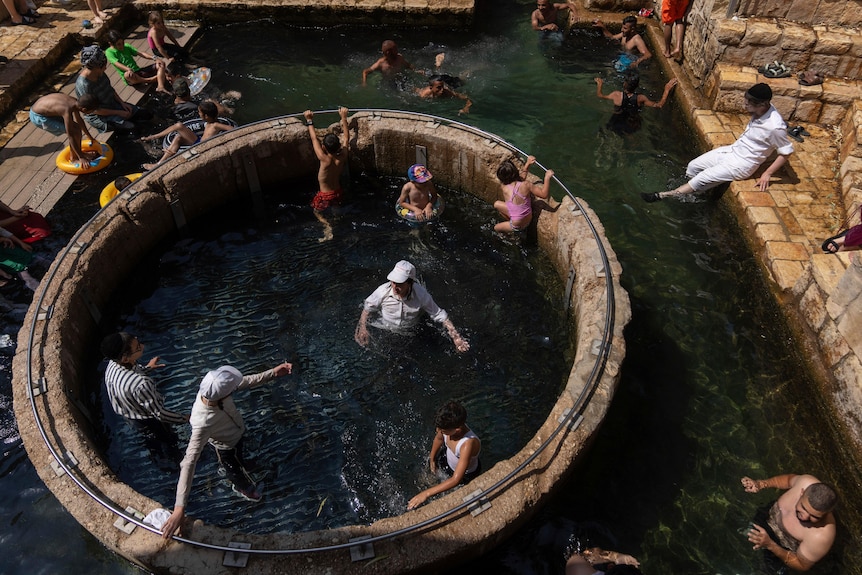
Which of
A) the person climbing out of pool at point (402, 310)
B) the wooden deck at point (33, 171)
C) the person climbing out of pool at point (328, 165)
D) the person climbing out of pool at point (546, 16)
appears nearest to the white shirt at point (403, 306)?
the person climbing out of pool at point (402, 310)

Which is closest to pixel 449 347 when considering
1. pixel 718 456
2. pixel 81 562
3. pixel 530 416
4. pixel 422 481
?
pixel 530 416

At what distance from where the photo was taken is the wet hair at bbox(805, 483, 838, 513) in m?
4.86

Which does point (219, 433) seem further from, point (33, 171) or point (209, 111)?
point (33, 171)

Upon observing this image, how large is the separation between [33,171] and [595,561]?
9651 mm

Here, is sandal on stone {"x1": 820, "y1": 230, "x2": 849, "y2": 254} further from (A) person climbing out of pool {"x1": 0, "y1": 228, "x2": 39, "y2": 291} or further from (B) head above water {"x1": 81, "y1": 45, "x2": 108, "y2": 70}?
(B) head above water {"x1": 81, "y1": 45, "x2": 108, "y2": 70}

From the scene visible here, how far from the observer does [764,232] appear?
7918 millimetres

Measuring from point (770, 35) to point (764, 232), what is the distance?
12.0 feet

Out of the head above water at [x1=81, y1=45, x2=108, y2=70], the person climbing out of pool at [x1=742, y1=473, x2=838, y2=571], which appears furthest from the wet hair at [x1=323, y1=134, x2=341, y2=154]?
the person climbing out of pool at [x1=742, y1=473, x2=838, y2=571]

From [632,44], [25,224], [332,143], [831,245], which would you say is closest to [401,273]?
[332,143]

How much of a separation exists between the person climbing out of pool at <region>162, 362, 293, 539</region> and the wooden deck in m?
5.55

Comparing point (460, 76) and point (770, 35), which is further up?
point (770, 35)

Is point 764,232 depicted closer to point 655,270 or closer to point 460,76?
point 655,270

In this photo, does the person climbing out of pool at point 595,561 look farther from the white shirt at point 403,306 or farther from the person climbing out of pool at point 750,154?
the person climbing out of pool at point 750,154

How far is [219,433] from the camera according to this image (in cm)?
529
